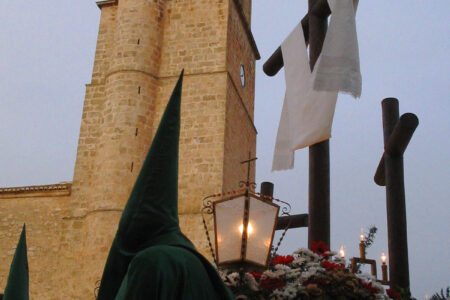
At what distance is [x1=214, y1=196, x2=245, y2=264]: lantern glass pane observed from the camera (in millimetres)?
4973

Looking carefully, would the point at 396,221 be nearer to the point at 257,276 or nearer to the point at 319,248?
the point at 319,248

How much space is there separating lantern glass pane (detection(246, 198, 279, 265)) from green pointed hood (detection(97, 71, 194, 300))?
2.71 metres

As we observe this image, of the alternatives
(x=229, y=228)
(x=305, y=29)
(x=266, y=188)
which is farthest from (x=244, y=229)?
(x=266, y=188)

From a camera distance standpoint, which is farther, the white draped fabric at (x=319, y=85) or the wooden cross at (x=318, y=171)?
the wooden cross at (x=318, y=171)

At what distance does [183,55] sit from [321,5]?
34.7 feet

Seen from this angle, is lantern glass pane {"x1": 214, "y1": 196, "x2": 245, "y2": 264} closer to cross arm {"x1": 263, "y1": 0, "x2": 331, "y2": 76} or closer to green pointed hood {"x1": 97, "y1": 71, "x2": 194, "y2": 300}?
cross arm {"x1": 263, "y1": 0, "x2": 331, "y2": 76}

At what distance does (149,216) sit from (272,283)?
243 centimetres

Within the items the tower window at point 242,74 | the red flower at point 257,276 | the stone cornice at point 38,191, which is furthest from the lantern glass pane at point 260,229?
the tower window at point 242,74

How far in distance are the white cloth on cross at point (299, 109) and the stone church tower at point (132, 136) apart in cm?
835

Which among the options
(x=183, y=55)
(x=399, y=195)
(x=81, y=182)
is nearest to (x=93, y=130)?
(x=81, y=182)

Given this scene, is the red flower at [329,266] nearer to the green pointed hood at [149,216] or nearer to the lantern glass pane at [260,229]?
the lantern glass pane at [260,229]

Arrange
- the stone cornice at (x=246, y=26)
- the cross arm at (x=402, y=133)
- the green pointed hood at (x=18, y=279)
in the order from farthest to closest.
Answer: the stone cornice at (x=246, y=26), the cross arm at (x=402, y=133), the green pointed hood at (x=18, y=279)

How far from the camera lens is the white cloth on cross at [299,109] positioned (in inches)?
206

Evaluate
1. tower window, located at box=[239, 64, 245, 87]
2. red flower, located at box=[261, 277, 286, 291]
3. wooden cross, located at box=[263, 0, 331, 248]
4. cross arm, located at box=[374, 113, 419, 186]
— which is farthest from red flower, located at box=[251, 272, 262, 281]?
tower window, located at box=[239, 64, 245, 87]
